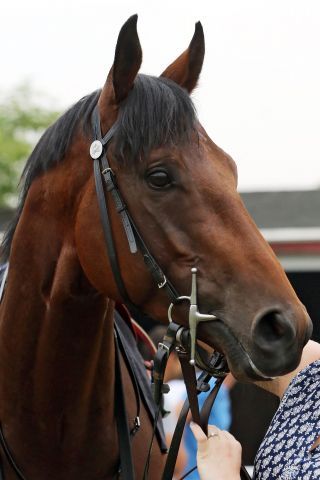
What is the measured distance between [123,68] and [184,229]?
0.53 meters

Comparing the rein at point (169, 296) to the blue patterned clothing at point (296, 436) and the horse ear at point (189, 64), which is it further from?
the horse ear at point (189, 64)

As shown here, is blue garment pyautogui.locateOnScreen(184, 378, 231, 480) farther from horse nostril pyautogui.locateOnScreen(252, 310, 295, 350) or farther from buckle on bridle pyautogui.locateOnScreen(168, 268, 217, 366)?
horse nostril pyautogui.locateOnScreen(252, 310, 295, 350)

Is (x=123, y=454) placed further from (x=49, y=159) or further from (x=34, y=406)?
(x=49, y=159)

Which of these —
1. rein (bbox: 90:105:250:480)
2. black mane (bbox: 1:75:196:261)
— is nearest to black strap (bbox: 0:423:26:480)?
rein (bbox: 90:105:250:480)

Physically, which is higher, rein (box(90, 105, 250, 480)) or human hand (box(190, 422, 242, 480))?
rein (box(90, 105, 250, 480))

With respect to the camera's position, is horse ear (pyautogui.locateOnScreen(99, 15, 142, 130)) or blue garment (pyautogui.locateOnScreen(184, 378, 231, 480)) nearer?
horse ear (pyautogui.locateOnScreen(99, 15, 142, 130))

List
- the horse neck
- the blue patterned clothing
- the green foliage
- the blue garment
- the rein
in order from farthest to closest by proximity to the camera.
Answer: the green foliage < the blue garment < the horse neck < the rein < the blue patterned clothing

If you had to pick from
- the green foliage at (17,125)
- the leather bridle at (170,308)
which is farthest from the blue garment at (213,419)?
the green foliage at (17,125)

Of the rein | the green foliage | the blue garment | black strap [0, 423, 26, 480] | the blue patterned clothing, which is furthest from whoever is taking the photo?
the green foliage

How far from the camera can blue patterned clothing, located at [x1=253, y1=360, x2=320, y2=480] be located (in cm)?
209

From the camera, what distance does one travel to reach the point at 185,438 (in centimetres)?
452

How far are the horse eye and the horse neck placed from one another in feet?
1.01

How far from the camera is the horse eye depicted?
93.8 inches

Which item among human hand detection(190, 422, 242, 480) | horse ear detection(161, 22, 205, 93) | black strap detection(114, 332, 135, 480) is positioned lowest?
black strap detection(114, 332, 135, 480)
